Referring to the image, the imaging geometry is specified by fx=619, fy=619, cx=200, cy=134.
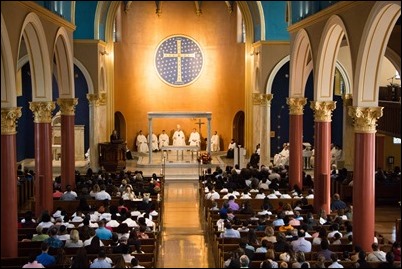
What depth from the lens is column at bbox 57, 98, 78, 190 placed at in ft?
78.7

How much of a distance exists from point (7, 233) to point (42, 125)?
5955 millimetres

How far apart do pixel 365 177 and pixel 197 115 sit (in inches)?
700

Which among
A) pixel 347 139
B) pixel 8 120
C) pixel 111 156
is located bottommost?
pixel 111 156

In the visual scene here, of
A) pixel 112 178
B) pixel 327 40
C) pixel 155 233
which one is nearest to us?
pixel 155 233

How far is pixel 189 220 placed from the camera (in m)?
21.2

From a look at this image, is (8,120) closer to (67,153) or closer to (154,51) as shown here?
(67,153)

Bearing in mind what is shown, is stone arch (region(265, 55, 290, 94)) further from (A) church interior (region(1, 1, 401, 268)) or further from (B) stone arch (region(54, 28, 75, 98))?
(B) stone arch (region(54, 28, 75, 98))

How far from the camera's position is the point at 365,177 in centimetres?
1580

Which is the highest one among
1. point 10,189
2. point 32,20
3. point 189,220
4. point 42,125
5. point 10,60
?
point 32,20

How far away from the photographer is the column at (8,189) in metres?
15.0

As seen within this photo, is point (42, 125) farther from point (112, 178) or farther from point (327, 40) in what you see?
point (327, 40)

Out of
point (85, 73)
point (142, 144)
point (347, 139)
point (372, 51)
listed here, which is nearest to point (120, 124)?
point (142, 144)

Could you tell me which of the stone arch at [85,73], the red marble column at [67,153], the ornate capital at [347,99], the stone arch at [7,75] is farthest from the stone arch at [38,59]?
the ornate capital at [347,99]

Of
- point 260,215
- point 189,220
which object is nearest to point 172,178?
point 189,220
